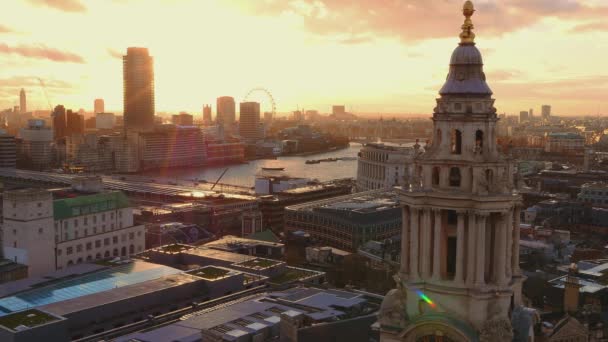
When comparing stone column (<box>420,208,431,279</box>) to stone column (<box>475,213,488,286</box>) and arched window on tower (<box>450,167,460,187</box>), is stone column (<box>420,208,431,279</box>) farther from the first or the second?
stone column (<box>475,213,488,286</box>)

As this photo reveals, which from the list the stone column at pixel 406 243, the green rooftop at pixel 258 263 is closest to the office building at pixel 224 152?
the green rooftop at pixel 258 263

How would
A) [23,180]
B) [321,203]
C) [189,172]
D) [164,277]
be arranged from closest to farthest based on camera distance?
[164,277]
[321,203]
[23,180]
[189,172]

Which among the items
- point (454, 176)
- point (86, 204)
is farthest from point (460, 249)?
point (86, 204)

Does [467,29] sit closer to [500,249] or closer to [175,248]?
[500,249]

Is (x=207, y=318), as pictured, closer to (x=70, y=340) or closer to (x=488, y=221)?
(x=70, y=340)

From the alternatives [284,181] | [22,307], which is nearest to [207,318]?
[22,307]

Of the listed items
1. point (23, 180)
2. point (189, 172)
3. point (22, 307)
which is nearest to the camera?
point (22, 307)

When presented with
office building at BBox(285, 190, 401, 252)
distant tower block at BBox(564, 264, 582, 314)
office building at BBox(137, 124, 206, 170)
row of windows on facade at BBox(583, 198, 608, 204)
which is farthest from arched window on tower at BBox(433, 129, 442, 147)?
office building at BBox(137, 124, 206, 170)
